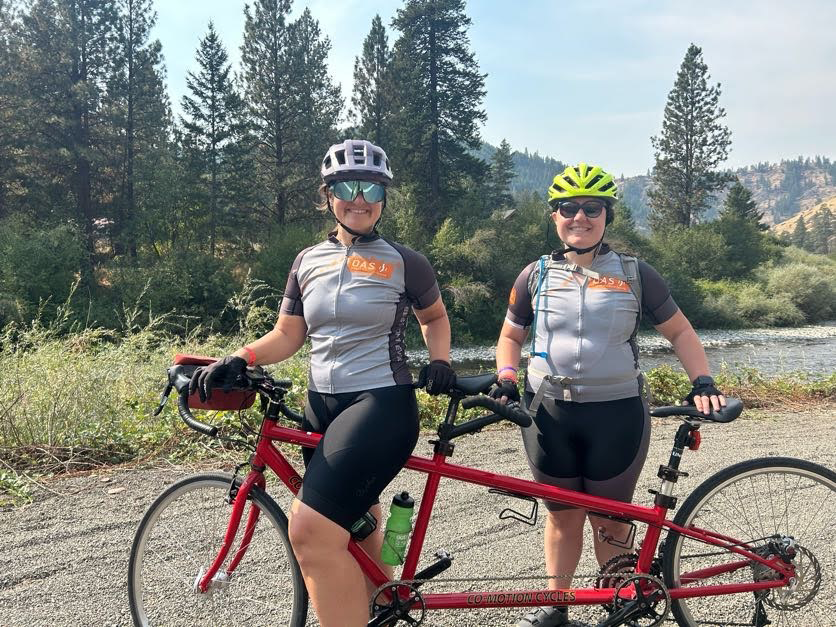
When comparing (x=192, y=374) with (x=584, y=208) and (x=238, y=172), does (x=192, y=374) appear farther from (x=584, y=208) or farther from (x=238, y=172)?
(x=238, y=172)

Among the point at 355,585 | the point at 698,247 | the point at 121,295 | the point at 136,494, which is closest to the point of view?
the point at 355,585

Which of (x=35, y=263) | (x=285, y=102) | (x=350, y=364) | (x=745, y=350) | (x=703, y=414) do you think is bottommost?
(x=745, y=350)

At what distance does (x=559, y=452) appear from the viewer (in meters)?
2.38

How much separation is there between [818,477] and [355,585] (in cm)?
198

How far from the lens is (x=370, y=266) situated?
2.25 meters

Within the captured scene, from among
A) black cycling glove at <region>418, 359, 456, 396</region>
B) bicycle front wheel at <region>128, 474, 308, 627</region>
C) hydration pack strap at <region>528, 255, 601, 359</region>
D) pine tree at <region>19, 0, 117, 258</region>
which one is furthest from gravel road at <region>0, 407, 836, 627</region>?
pine tree at <region>19, 0, 117, 258</region>

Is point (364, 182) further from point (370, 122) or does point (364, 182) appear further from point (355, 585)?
point (370, 122)

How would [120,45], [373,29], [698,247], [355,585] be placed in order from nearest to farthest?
[355,585] < [120,45] < [373,29] < [698,247]

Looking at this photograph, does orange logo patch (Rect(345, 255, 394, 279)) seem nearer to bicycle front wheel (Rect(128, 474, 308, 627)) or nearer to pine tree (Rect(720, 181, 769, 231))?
bicycle front wheel (Rect(128, 474, 308, 627))

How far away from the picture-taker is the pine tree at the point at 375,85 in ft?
124

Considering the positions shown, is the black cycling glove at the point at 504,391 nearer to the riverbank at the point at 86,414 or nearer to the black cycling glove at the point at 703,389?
the black cycling glove at the point at 703,389

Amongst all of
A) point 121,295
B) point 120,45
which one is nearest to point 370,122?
point 120,45

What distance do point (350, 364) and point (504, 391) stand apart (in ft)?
2.07

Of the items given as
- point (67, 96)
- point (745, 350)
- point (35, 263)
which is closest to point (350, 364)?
point (745, 350)
